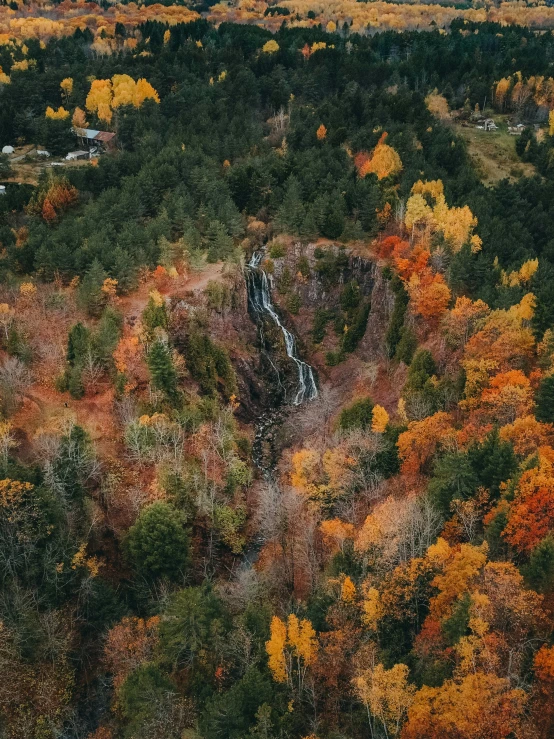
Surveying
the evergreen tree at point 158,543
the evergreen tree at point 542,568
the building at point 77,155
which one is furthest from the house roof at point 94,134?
the evergreen tree at point 542,568

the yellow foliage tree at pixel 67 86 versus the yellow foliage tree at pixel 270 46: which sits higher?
the yellow foliage tree at pixel 270 46

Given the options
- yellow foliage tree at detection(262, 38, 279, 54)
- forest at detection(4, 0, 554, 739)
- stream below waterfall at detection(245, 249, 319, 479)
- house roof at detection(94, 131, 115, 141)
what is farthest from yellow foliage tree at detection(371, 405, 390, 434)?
yellow foliage tree at detection(262, 38, 279, 54)

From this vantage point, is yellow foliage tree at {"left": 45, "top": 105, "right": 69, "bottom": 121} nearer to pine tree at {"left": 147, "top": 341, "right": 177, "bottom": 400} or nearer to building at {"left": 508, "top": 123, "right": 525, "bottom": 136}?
pine tree at {"left": 147, "top": 341, "right": 177, "bottom": 400}

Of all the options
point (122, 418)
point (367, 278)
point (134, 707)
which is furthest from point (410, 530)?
point (367, 278)

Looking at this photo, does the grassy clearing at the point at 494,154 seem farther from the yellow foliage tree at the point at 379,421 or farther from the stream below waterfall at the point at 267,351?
the yellow foliage tree at the point at 379,421

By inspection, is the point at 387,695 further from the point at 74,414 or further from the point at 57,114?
the point at 57,114

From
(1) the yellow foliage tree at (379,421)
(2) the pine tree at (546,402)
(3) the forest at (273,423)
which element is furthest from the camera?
(1) the yellow foliage tree at (379,421)

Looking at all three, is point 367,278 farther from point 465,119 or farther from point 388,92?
point 465,119

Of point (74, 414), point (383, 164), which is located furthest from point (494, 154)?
point (74, 414)
